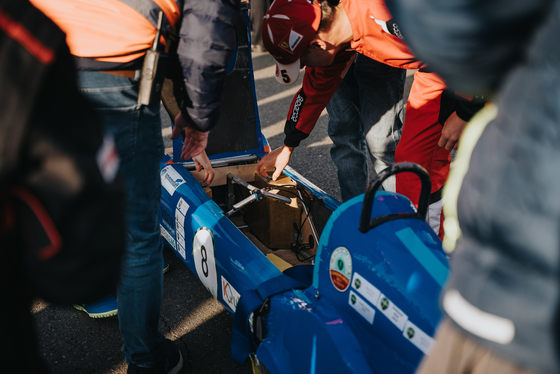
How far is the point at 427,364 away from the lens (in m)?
0.69

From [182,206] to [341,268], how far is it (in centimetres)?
92

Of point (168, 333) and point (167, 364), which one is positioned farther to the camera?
point (168, 333)

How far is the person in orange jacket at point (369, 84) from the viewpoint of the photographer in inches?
68.9

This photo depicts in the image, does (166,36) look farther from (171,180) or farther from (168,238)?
(168,238)

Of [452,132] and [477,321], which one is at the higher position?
[477,321]

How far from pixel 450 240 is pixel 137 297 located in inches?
50.3

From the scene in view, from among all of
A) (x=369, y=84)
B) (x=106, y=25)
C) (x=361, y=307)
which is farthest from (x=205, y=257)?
(x=369, y=84)


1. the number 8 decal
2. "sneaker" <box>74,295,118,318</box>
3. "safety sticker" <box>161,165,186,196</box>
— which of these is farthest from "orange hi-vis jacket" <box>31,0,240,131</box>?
"sneaker" <box>74,295,118,318</box>

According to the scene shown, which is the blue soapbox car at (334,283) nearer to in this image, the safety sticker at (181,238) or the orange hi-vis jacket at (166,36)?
the safety sticker at (181,238)

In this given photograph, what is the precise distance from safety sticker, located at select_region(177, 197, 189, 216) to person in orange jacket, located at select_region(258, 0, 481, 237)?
47 centimetres

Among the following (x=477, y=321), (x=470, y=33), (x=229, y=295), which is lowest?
(x=229, y=295)

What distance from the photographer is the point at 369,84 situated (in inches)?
89.7

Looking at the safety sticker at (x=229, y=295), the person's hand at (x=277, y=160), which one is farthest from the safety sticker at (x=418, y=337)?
the person's hand at (x=277, y=160)

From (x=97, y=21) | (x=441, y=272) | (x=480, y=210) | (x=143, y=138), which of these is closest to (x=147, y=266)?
(x=143, y=138)
